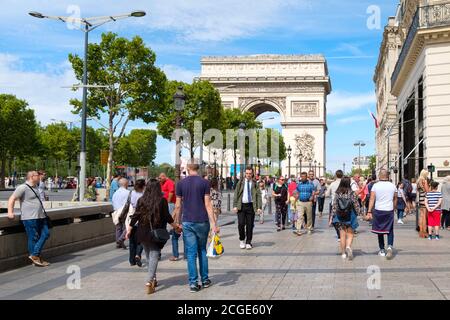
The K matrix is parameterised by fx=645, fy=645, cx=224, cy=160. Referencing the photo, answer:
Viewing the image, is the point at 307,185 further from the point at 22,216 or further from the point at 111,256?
the point at 22,216

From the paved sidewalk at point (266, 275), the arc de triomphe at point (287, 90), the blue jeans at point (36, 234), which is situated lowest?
the paved sidewalk at point (266, 275)

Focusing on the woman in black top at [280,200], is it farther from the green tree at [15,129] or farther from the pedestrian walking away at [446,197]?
the green tree at [15,129]

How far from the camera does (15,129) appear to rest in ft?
222

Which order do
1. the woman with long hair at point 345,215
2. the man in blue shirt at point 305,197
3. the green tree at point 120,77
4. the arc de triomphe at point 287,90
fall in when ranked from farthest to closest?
the arc de triomphe at point 287,90 < the green tree at point 120,77 < the man in blue shirt at point 305,197 < the woman with long hair at point 345,215

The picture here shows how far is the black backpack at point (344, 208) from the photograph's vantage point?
1313 centimetres

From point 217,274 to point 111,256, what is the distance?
356 cm

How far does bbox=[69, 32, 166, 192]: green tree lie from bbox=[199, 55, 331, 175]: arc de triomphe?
4708 cm

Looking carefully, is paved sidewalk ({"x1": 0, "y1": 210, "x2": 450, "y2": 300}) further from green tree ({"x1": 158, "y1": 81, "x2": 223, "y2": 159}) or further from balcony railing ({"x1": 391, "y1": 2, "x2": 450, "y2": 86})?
green tree ({"x1": 158, "y1": 81, "x2": 223, "y2": 159})

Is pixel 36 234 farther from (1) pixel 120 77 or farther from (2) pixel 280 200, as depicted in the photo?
(1) pixel 120 77

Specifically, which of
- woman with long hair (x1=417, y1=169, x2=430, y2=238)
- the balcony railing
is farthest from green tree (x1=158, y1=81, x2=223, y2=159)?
woman with long hair (x1=417, y1=169, x2=430, y2=238)

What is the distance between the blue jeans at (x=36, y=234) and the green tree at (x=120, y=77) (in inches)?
1156

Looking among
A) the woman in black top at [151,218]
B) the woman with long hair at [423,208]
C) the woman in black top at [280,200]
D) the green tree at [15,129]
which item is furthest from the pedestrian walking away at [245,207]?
the green tree at [15,129]

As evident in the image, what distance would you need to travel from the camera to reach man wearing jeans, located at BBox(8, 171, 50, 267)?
11.7 m
